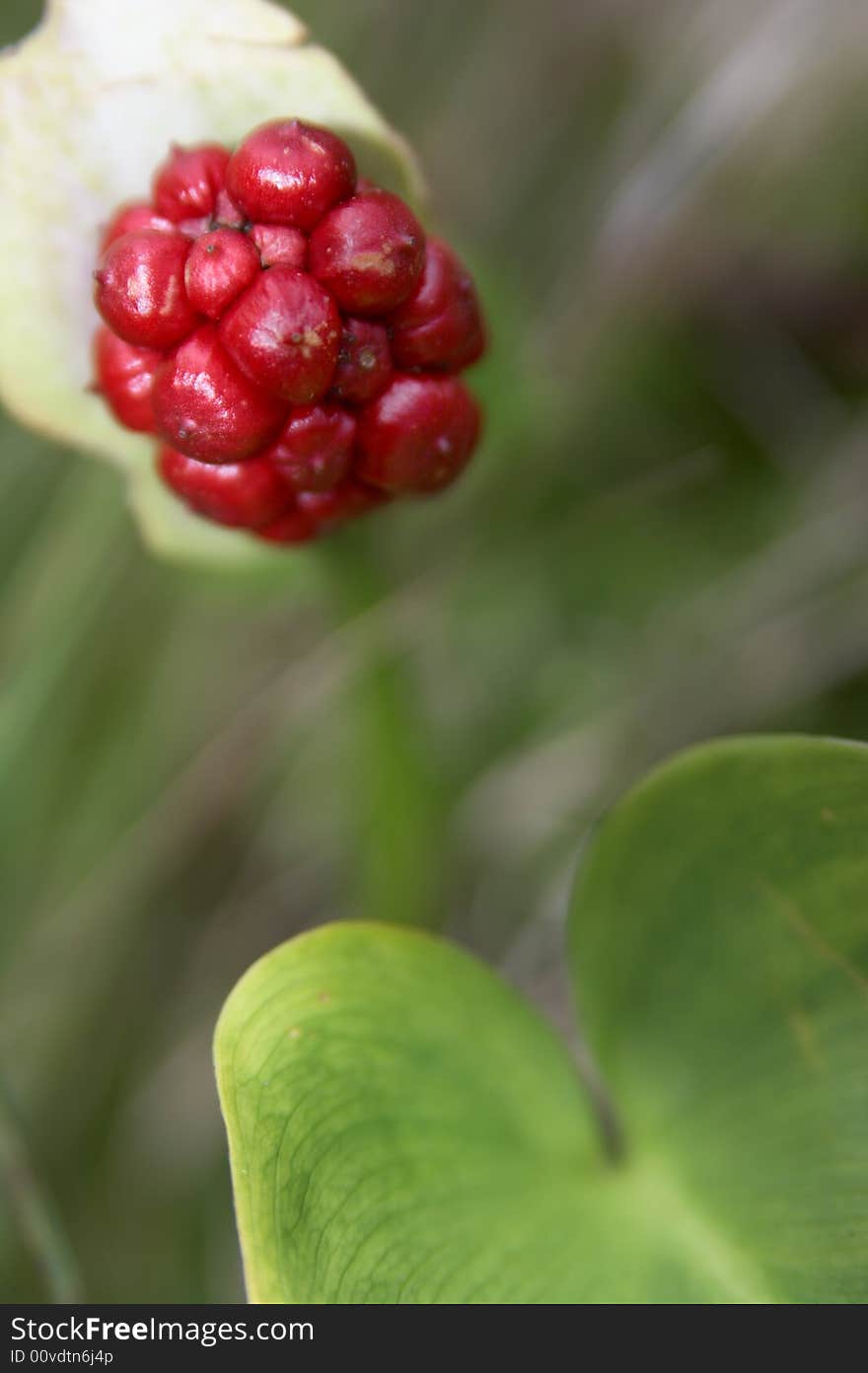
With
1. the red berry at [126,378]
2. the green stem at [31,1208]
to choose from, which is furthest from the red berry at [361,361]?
the green stem at [31,1208]

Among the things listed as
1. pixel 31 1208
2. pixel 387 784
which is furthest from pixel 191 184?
pixel 31 1208

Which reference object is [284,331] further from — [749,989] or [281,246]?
[749,989]

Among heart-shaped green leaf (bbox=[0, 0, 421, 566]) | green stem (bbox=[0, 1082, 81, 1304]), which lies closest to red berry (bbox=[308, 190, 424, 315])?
heart-shaped green leaf (bbox=[0, 0, 421, 566])

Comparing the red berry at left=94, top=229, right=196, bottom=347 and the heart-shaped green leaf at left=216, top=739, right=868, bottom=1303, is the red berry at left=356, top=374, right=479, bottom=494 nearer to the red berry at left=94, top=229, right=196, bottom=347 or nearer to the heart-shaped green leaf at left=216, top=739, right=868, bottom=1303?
the red berry at left=94, top=229, right=196, bottom=347
